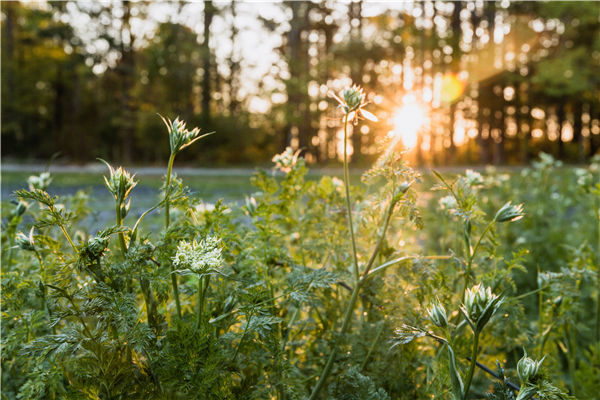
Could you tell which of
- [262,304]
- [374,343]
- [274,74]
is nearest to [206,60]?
[274,74]

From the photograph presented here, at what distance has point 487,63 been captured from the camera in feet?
98.3

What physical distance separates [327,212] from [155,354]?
90 cm

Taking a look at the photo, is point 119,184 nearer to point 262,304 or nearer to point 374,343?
point 262,304

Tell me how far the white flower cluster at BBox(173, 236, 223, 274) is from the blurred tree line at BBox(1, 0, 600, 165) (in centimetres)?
2457

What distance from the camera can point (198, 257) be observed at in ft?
3.36

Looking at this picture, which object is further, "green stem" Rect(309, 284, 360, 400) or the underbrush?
"green stem" Rect(309, 284, 360, 400)

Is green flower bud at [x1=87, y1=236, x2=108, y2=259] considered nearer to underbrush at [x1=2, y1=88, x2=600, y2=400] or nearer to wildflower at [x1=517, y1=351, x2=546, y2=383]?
underbrush at [x1=2, y1=88, x2=600, y2=400]

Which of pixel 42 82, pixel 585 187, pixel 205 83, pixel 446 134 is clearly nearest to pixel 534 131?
pixel 446 134

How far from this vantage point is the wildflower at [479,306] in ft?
3.03

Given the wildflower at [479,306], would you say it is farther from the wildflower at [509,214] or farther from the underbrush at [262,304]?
the wildflower at [509,214]

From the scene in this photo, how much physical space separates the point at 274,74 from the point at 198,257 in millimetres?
28865

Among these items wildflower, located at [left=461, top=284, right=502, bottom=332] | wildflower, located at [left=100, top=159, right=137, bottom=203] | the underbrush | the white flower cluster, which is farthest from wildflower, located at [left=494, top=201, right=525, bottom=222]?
wildflower, located at [left=100, top=159, right=137, bottom=203]

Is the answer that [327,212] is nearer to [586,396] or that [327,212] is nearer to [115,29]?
[586,396]

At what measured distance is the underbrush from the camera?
3.51 feet
